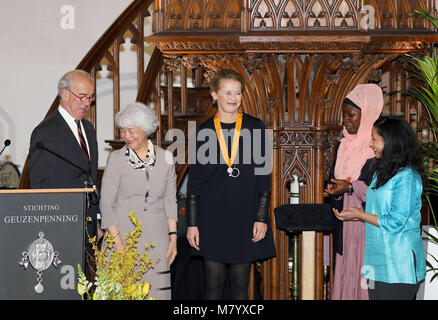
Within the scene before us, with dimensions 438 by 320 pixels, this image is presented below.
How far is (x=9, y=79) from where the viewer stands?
23.8ft

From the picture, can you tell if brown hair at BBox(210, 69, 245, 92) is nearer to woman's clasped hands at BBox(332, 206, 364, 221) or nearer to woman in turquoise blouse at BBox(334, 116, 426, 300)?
woman in turquoise blouse at BBox(334, 116, 426, 300)

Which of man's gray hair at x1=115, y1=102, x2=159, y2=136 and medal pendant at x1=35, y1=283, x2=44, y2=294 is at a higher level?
man's gray hair at x1=115, y1=102, x2=159, y2=136

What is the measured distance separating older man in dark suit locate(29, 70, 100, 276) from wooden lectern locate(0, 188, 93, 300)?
0.53 m

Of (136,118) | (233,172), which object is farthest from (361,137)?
(136,118)

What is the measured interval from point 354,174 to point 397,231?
1.90 ft

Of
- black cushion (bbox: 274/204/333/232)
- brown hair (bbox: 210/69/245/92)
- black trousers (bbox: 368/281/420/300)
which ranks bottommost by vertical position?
black trousers (bbox: 368/281/420/300)

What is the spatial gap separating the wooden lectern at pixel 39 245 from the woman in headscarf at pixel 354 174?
4.82ft

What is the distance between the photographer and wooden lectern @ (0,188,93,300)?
2.74 meters

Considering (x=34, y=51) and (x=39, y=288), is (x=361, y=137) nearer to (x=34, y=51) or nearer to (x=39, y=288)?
(x=39, y=288)

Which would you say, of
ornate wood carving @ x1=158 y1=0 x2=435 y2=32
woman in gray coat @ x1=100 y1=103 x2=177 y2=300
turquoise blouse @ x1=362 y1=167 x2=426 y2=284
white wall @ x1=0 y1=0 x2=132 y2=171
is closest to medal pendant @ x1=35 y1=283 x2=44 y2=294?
woman in gray coat @ x1=100 y1=103 x2=177 y2=300

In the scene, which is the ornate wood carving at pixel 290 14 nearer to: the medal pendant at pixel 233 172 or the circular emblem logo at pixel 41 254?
the medal pendant at pixel 233 172

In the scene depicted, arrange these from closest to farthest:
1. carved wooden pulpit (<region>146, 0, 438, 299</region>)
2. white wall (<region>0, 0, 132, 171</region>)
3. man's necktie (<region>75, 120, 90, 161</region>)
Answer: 1. man's necktie (<region>75, 120, 90, 161</region>)
2. carved wooden pulpit (<region>146, 0, 438, 299</region>)
3. white wall (<region>0, 0, 132, 171</region>)

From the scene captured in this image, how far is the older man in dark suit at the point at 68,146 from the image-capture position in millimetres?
3350

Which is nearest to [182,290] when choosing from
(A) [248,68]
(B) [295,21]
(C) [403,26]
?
(A) [248,68]
